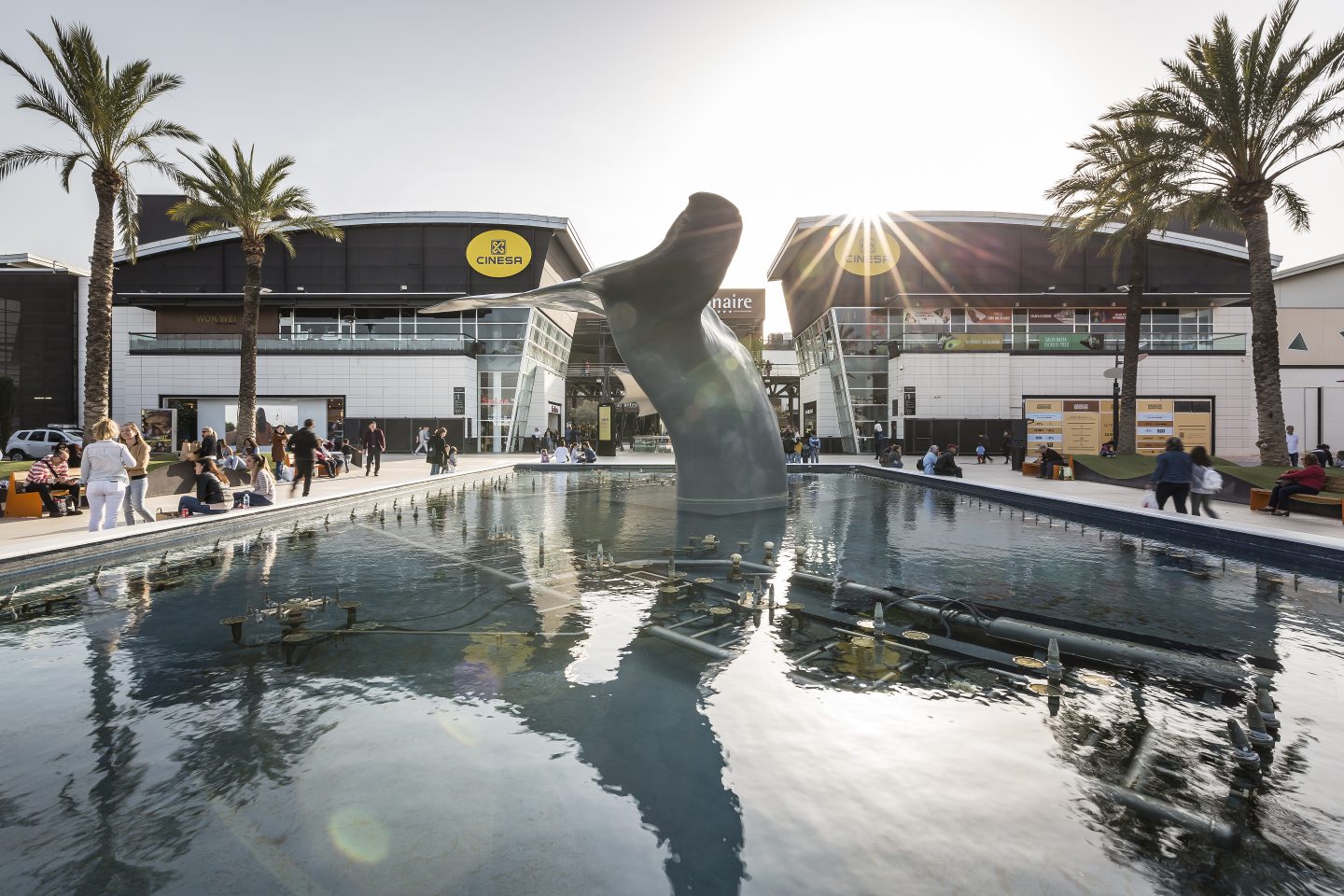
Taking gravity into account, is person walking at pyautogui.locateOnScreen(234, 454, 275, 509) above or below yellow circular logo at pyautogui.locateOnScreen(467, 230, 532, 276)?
below

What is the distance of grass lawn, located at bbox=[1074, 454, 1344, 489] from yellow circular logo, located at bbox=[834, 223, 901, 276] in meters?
20.7

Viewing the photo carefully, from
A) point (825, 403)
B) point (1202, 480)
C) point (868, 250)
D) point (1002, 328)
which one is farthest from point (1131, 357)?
point (825, 403)

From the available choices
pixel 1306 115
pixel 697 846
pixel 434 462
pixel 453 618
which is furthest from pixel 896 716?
pixel 1306 115

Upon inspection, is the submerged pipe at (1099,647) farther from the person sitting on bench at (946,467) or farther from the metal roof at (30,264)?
the metal roof at (30,264)

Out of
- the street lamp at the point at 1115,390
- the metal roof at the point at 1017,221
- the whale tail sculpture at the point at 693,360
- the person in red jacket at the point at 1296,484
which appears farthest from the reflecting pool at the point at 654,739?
the metal roof at the point at 1017,221

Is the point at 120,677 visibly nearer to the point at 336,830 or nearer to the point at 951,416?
the point at 336,830

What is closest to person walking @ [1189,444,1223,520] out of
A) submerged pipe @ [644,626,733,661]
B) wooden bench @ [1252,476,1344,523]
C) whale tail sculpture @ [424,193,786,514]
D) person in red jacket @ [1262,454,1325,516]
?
person in red jacket @ [1262,454,1325,516]

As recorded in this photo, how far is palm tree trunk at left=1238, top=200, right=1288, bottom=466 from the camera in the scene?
53.5 ft

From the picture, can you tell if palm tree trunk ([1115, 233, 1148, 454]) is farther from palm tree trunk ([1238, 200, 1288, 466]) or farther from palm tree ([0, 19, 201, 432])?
palm tree ([0, 19, 201, 432])

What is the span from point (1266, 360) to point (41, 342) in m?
61.4

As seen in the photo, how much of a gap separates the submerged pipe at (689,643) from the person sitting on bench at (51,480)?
40.5 feet

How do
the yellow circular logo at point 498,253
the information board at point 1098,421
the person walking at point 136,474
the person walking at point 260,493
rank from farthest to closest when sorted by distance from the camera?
the yellow circular logo at point 498,253 < the information board at point 1098,421 < the person walking at point 260,493 < the person walking at point 136,474

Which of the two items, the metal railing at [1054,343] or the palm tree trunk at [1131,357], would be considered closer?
the palm tree trunk at [1131,357]

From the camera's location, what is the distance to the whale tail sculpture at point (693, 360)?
9938 mm
